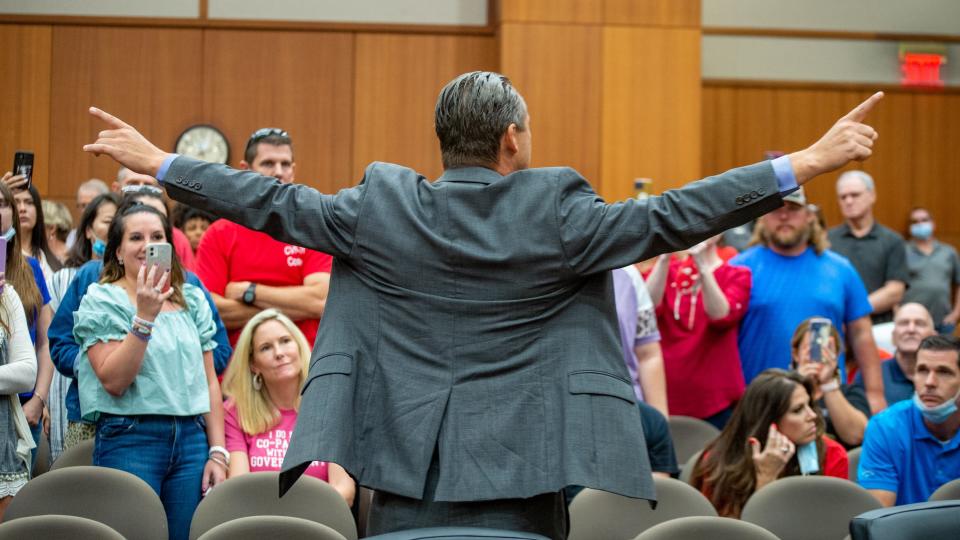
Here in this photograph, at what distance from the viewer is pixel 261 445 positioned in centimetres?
399

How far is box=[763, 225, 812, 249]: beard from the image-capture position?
533cm

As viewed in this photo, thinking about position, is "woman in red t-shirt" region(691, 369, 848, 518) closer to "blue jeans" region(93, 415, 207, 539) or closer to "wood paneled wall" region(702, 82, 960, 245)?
"blue jeans" region(93, 415, 207, 539)

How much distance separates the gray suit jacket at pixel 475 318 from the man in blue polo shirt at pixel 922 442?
7.71ft

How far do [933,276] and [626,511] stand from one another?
5.09 m

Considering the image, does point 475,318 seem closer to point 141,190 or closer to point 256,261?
point 256,261

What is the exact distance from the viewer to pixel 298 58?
840cm

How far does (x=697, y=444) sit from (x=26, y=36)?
225 inches

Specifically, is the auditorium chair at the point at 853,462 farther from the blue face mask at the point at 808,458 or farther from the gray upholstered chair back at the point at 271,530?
the gray upholstered chair back at the point at 271,530

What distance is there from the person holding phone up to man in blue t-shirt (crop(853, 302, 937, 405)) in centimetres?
55

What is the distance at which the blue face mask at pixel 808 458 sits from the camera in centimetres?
412

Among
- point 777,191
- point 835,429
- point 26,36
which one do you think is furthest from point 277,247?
point 26,36

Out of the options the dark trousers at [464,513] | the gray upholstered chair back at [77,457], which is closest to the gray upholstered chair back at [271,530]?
the dark trousers at [464,513]

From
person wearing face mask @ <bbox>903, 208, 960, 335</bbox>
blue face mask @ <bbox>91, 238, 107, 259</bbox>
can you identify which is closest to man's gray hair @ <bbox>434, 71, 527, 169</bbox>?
blue face mask @ <bbox>91, 238, 107, 259</bbox>

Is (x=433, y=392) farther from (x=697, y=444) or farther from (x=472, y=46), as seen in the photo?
(x=472, y=46)
